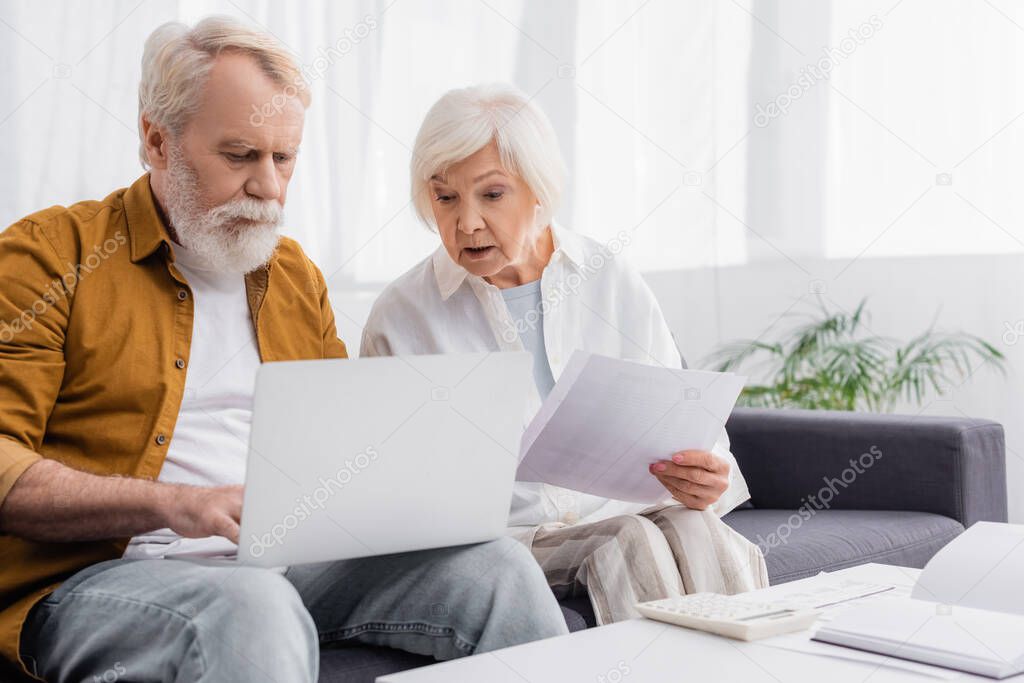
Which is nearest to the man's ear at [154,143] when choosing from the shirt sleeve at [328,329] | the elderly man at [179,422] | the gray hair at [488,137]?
the elderly man at [179,422]

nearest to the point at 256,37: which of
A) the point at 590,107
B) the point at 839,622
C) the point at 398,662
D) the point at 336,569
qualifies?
the point at 336,569

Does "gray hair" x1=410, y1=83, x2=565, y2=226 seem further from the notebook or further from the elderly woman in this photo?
the notebook

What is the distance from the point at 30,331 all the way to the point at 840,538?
1429 mm

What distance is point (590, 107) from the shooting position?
3607 mm

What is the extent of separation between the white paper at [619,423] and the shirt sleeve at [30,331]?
0.62 meters

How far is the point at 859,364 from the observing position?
325cm

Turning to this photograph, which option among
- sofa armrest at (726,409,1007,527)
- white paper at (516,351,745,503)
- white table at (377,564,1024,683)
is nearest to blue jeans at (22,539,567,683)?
white table at (377,564,1024,683)

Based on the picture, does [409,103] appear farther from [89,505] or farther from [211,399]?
[89,505]

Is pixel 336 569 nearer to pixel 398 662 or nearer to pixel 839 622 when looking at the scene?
pixel 398 662

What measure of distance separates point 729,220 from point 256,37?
8.16 ft

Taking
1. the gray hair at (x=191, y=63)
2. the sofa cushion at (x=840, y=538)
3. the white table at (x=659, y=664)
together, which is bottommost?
the sofa cushion at (x=840, y=538)

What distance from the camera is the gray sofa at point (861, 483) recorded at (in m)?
2.08

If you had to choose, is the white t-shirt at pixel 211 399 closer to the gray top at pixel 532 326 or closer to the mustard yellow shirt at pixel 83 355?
the mustard yellow shirt at pixel 83 355

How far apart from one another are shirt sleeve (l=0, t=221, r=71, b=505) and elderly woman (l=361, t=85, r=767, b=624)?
0.56m
